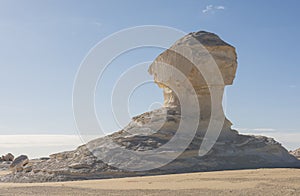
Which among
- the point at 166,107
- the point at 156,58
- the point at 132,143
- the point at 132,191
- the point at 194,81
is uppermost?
the point at 156,58

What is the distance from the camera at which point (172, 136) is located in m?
20.6

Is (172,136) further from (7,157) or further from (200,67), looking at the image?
(7,157)

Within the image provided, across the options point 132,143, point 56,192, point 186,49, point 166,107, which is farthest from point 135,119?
point 56,192

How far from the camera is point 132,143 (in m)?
19.8

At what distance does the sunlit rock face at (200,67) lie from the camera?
23.1 meters

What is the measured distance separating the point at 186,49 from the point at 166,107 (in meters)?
3.74

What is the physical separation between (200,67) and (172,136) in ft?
16.6

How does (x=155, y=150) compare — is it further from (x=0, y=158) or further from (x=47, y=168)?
(x=0, y=158)

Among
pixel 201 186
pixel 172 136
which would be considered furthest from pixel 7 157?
pixel 201 186

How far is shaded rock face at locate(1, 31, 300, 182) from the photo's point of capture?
60.0ft

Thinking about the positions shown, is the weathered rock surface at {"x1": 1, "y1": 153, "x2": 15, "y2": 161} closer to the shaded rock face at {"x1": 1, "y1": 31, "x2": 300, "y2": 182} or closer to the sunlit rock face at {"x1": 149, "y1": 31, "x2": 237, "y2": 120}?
the shaded rock face at {"x1": 1, "y1": 31, "x2": 300, "y2": 182}

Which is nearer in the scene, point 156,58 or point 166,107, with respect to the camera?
point 166,107

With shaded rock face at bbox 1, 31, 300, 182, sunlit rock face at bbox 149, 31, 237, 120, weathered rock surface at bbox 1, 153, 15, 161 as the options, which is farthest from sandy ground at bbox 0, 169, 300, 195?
weathered rock surface at bbox 1, 153, 15, 161

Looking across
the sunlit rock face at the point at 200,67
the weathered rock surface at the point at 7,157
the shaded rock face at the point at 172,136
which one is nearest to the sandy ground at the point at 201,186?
the shaded rock face at the point at 172,136
